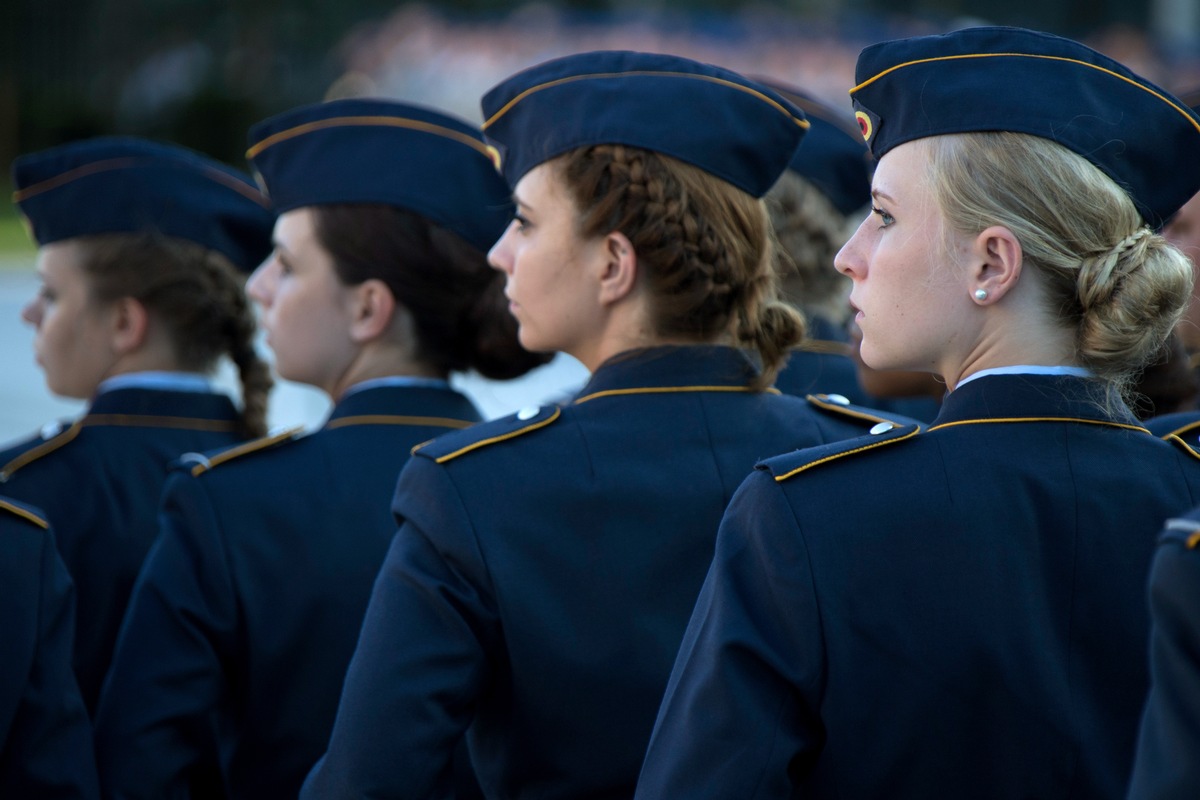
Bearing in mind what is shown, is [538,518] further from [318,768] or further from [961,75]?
[961,75]

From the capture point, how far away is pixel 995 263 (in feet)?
5.74

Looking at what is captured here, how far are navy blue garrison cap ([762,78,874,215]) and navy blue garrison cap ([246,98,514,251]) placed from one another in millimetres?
1151

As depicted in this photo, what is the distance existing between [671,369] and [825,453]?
24.2 inches

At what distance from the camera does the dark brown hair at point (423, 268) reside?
297cm

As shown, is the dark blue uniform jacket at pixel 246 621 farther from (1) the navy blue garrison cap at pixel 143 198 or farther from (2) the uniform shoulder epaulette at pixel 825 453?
(2) the uniform shoulder epaulette at pixel 825 453

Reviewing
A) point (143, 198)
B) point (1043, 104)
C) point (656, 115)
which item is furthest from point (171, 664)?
point (1043, 104)

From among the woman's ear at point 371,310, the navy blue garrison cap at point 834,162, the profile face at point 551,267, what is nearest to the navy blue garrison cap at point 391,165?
the woman's ear at point 371,310

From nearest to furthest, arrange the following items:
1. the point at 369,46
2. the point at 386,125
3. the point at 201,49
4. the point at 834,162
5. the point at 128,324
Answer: the point at 386,125, the point at 128,324, the point at 834,162, the point at 369,46, the point at 201,49

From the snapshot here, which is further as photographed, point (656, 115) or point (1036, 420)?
point (656, 115)

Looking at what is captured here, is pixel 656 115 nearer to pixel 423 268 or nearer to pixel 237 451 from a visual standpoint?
pixel 423 268

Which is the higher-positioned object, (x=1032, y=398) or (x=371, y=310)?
(x=371, y=310)

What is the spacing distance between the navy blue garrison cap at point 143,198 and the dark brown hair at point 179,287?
3 centimetres

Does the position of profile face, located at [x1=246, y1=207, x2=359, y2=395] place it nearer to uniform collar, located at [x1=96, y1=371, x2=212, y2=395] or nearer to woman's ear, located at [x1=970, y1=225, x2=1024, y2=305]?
uniform collar, located at [x1=96, y1=371, x2=212, y2=395]

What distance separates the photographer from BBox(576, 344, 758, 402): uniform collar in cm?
230
